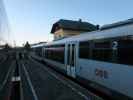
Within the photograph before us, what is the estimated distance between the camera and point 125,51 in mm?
7746

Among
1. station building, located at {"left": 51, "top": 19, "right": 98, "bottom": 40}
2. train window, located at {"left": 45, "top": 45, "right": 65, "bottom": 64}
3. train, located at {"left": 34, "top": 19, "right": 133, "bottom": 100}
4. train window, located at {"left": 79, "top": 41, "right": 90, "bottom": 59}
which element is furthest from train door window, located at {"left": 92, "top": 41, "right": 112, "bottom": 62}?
station building, located at {"left": 51, "top": 19, "right": 98, "bottom": 40}

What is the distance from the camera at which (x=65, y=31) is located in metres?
59.5

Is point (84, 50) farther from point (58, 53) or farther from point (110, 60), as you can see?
point (58, 53)

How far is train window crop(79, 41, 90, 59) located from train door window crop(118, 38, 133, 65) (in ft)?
11.9

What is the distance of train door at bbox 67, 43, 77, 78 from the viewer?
14.5m

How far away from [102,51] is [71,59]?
18.8ft

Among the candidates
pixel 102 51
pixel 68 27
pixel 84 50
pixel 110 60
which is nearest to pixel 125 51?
pixel 110 60

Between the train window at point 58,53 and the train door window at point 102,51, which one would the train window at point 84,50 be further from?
the train window at point 58,53

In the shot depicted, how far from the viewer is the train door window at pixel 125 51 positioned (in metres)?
7.45

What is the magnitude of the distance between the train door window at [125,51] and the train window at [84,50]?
143 inches

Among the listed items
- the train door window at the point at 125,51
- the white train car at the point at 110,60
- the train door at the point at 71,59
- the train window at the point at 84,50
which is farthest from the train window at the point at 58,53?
the train door window at the point at 125,51

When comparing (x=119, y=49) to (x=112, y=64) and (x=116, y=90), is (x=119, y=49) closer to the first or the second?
(x=112, y=64)

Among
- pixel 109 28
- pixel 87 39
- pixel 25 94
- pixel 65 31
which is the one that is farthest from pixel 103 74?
pixel 65 31

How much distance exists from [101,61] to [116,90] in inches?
70.2
